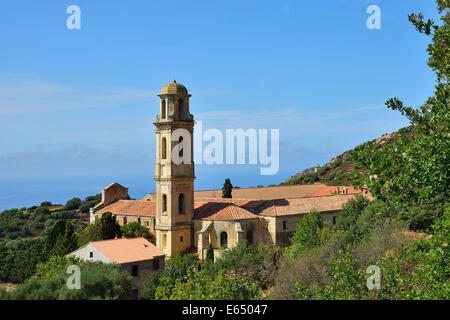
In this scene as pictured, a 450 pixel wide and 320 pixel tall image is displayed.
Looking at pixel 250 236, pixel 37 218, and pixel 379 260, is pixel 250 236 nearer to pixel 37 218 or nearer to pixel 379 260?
pixel 379 260

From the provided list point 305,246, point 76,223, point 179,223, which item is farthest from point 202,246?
point 76,223

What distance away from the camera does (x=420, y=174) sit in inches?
504

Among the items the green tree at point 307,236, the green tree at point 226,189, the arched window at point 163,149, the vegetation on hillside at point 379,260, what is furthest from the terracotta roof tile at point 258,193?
the vegetation on hillside at point 379,260

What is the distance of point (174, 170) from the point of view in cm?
4231

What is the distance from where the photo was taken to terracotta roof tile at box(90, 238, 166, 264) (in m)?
31.9

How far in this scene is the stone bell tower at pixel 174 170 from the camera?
42.0 metres

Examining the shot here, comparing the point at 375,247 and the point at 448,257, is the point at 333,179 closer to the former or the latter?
the point at 375,247

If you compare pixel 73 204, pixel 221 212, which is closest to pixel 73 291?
pixel 221 212

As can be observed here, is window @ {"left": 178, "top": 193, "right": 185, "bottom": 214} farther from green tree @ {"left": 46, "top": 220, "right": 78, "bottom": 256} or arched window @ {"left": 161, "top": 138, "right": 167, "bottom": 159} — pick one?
green tree @ {"left": 46, "top": 220, "right": 78, "bottom": 256}

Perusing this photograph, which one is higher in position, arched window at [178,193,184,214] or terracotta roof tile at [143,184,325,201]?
terracotta roof tile at [143,184,325,201]

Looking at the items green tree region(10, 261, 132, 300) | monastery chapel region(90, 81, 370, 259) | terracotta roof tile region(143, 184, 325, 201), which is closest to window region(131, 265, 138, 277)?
monastery chapel region(90, 81, 370, 259)

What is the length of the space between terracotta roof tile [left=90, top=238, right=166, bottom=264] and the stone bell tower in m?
6.39

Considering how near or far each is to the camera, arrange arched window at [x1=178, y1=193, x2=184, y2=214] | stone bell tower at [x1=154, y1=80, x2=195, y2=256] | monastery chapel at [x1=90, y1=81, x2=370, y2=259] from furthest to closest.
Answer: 1. arched window at [x1=178, y1=193, x2=184, y2=214]
2. stone bell tower at [x1=154, y1=80, x2=195, y2=256]
3. monastery chapel at [x1=90, y1=81, x2=370, y2=259]

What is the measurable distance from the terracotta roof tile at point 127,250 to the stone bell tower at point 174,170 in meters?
6.39
